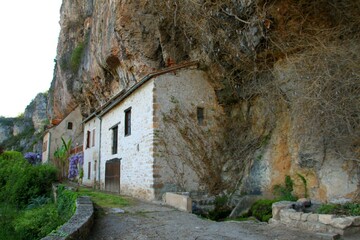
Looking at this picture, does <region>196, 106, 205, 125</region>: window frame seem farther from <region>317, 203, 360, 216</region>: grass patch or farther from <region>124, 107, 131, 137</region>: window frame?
<region>317, 203, 360, 216</region>: grass patch

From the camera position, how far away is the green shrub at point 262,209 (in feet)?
28.1

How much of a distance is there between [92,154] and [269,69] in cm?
1217

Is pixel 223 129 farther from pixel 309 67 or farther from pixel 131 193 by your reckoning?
pixel 309 67

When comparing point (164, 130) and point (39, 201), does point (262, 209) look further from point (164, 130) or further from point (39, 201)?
point (39, 201)

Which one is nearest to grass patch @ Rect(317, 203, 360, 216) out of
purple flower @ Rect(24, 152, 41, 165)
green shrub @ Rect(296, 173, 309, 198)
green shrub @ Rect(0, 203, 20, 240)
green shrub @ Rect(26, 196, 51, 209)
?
green shrub @ Rect(296, 173, 309, 198)

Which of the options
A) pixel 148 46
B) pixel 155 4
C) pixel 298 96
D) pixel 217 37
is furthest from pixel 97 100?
pixel 298 96

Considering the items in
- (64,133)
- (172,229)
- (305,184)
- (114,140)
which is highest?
(64,133)

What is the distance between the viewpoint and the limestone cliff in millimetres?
7484

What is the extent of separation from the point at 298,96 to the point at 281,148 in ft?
9.08

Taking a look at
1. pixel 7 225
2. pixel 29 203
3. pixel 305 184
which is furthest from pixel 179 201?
pixel 29 203

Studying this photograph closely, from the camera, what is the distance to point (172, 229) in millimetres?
6297

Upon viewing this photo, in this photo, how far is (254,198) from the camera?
9.60 meters

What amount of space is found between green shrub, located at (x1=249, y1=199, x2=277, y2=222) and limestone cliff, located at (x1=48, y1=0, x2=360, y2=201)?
44.1 inches

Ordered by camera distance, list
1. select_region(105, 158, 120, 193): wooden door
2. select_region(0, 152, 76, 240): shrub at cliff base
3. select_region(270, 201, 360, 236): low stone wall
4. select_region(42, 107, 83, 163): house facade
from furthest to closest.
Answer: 1. select_region(42, 107, 83, 163): house facade
2. select_region(105, 158, 120, 193): wooden door
3. select_region(0, 152, 76, 240): shrub at cliff base
4. select_region(270, 201, 360, 236): low stone wall
